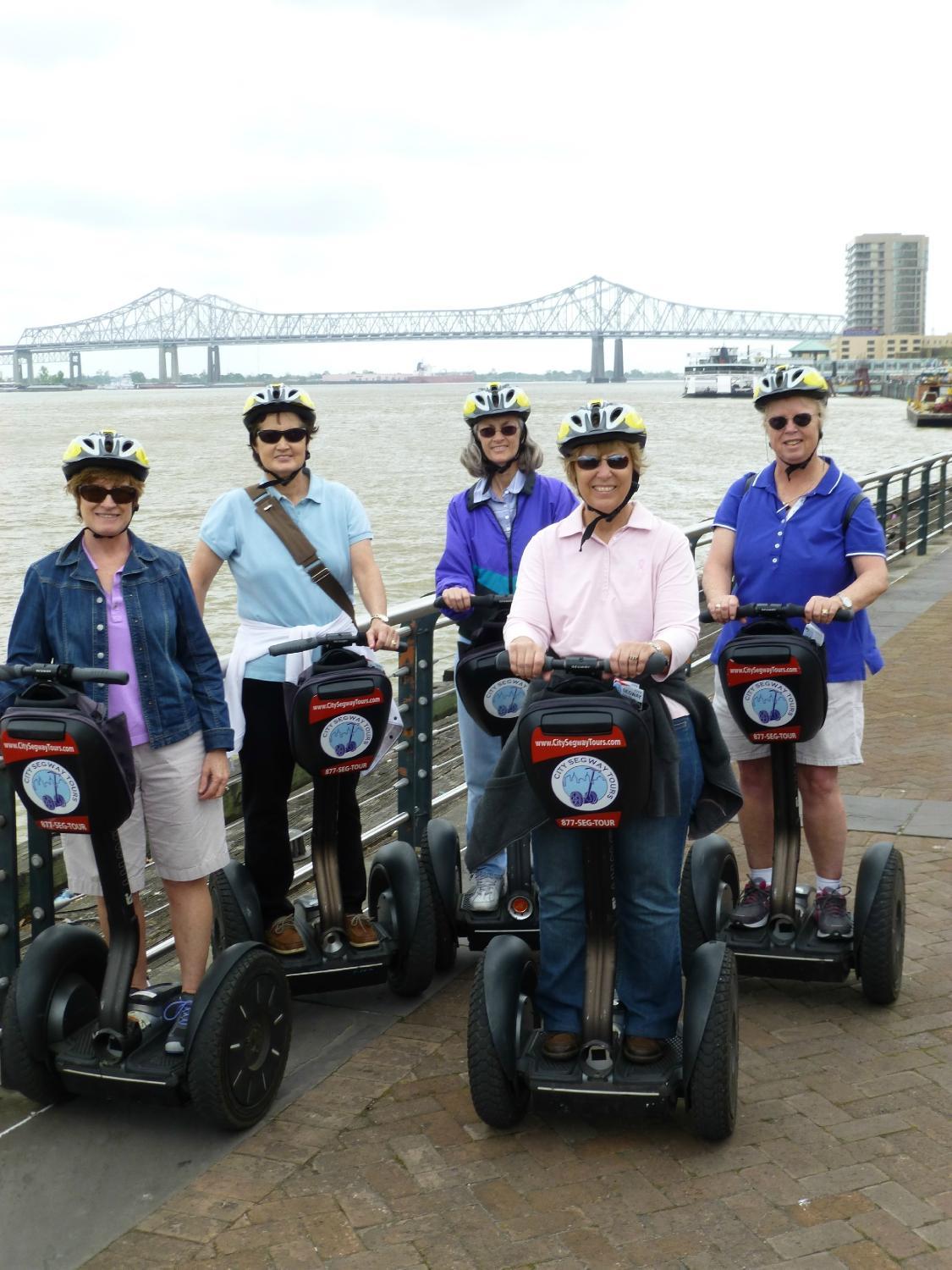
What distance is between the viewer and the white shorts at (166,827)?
130 inches

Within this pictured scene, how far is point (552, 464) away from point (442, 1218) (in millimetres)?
36595

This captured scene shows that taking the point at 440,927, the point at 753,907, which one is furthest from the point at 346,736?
the point at 753,907

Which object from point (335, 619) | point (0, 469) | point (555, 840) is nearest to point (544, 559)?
point (555, 840)

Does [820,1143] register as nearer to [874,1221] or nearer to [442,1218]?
[874,1221]

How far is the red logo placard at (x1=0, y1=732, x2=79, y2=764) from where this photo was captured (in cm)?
294

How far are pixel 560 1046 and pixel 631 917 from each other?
1.03 feet

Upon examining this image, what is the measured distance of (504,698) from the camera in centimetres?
405

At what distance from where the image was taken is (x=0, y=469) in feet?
146

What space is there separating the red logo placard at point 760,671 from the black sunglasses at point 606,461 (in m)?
0.72

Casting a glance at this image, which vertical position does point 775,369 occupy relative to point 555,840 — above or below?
above

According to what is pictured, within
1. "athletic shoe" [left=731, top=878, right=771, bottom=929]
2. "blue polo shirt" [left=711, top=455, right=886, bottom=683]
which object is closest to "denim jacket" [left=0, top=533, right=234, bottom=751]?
"blue polo shirt" [left=711, top=455, right=886, bottom=683]

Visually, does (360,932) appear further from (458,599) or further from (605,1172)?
(605,1172)

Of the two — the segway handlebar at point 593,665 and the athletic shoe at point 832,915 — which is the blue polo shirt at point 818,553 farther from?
the segway handlebar at point 593,665

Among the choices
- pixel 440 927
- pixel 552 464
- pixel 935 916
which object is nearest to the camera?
pixel 440 927
